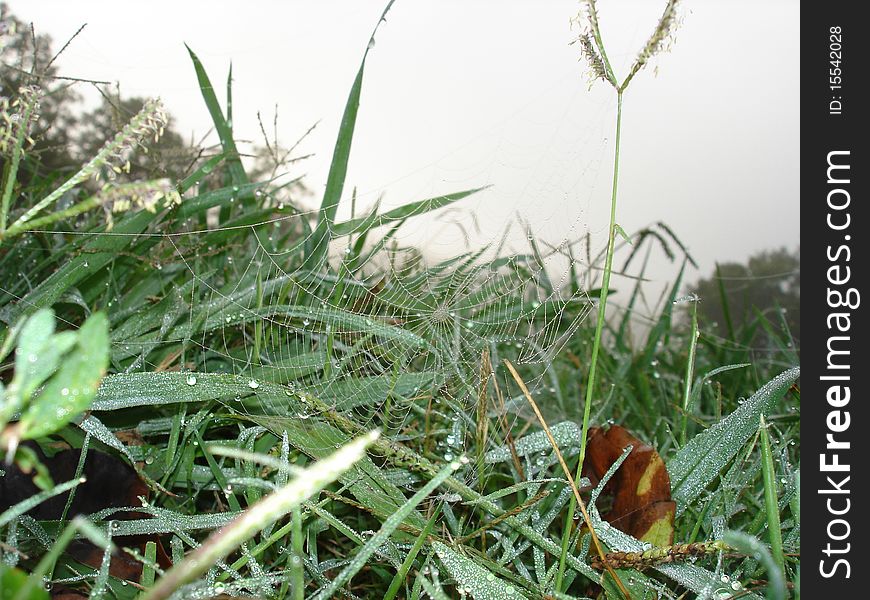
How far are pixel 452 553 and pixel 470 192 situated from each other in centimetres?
98

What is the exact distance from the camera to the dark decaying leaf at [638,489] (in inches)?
38.1

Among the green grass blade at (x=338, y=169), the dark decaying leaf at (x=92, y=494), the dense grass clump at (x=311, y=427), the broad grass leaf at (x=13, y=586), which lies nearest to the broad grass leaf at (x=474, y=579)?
the dense grass clump at (x=311, y=427)

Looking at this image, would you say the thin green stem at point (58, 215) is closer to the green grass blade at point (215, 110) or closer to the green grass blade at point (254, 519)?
the green grass blade at point (254, 519)

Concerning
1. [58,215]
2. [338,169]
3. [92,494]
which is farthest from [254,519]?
[338,169]

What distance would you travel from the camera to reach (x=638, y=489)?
3.32 ft

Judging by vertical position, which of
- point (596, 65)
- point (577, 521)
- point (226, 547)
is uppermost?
point (596, 65)

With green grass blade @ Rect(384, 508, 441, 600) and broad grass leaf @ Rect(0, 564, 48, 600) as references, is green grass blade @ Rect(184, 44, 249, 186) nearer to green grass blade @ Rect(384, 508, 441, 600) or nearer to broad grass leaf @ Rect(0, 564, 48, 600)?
green grass blade @ Rect(384, 508, 441, 600)

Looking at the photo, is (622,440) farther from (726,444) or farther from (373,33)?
(373,33)

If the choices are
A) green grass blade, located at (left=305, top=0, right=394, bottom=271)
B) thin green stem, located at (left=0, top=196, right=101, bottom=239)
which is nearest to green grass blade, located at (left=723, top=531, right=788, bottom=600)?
thin green stem, located at (left=0, top=196, right=101, bottom=239)

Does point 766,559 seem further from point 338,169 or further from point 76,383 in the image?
point 338,169

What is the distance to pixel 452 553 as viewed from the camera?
0.82 meters

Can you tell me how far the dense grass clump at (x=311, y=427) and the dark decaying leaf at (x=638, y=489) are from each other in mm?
36
